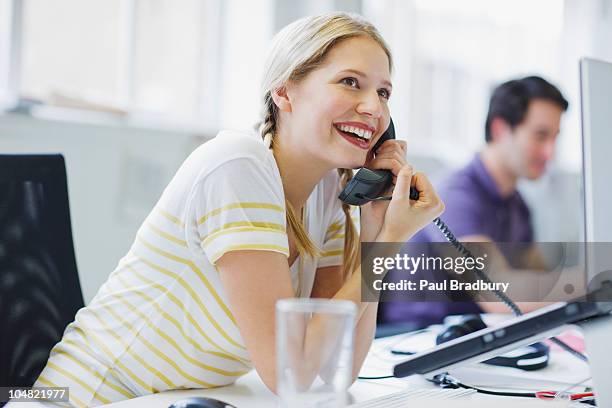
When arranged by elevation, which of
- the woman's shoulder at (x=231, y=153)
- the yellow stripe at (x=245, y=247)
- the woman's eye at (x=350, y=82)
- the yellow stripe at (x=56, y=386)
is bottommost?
the yellow stripe at (x=56, y=386)

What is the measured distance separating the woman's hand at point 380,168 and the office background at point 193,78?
0.35 metres

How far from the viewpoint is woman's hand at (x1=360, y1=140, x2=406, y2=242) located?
130cm

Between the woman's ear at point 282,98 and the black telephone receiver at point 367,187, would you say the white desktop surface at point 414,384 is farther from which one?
the woman's ear at point 282,98

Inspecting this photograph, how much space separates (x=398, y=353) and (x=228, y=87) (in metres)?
2.03

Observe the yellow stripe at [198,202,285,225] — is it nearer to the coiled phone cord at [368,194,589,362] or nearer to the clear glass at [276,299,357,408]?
the coiled phone cord at [368,194,589,362]

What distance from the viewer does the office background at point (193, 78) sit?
7.80 ft

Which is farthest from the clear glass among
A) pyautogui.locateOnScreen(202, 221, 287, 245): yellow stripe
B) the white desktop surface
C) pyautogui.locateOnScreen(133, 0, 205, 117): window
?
pyautogui.locateOnScreen(133, 0, 205, 117): window

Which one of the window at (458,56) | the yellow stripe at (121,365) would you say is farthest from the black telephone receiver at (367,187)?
the window at (458,56)

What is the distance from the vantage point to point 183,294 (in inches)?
45.1

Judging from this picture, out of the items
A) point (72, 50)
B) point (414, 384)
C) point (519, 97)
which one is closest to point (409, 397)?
point (414, 384)

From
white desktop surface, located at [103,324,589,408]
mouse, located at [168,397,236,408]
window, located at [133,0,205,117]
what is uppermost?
window, located at [133,0,205,117]

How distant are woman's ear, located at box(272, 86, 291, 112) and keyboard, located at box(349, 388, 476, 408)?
0.52 m

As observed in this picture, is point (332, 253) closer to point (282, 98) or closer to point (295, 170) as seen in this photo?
point (295, 170)

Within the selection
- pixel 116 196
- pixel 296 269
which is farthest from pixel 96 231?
pixel 296 269
